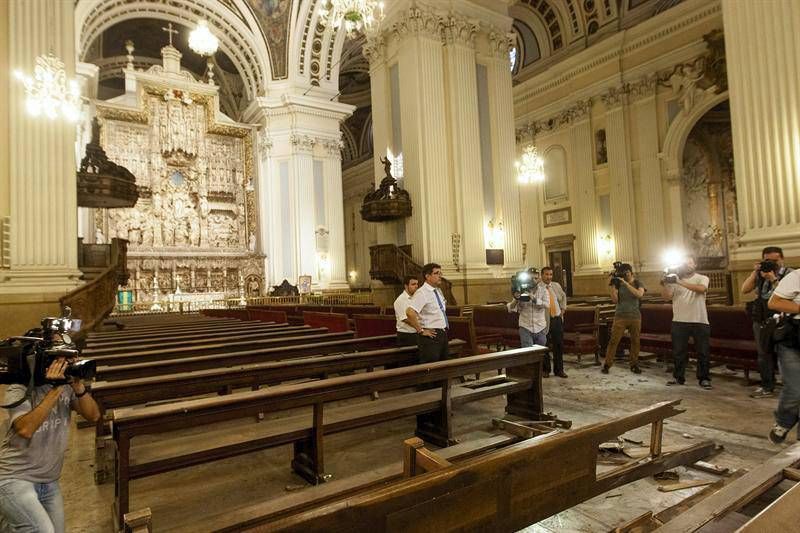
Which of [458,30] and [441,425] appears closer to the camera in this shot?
[441,425]

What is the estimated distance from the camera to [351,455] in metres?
3.43

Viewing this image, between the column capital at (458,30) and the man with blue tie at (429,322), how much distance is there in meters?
10.1

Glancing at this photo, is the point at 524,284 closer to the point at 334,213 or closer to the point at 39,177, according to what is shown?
the point at 39,177

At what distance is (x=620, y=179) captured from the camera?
657 inches

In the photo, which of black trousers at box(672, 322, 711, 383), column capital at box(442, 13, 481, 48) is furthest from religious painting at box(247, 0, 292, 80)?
black trousers at box(672, 322, 711, 383)

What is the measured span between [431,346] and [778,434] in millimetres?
2752

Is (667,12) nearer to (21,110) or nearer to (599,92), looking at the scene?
(599,92)

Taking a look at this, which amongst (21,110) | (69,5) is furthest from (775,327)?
(69,5)

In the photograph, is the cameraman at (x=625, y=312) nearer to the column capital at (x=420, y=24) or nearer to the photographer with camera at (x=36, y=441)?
the photographer with camera at (x=36, y=441)

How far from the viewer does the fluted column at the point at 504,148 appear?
1317cm

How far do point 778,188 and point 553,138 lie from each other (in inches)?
528

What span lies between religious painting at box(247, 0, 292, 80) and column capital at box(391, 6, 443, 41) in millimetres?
9292

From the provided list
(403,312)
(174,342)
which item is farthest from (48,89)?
(403,312)

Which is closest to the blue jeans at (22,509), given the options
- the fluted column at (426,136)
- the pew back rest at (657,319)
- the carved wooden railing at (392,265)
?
the pew back rest at (657,319)
